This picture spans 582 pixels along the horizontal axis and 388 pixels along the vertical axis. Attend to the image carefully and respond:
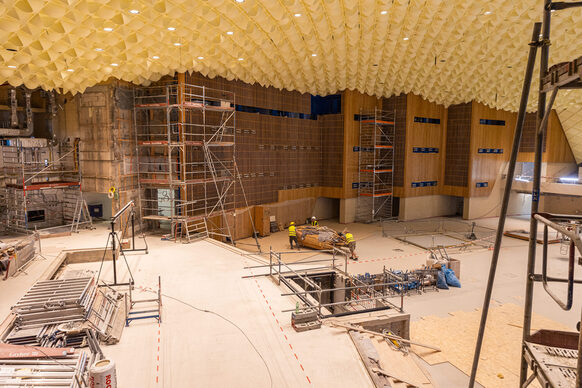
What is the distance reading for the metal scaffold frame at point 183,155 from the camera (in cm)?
1623

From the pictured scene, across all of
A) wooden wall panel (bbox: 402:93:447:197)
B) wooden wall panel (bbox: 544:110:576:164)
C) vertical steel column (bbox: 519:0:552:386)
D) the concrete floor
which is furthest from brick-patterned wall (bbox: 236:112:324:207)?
vertical steel column (bbox: 519:0:552:386)

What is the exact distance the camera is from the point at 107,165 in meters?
16.0

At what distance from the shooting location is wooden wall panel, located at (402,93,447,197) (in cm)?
2614

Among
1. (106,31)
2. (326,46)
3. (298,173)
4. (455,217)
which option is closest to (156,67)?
(106,31)

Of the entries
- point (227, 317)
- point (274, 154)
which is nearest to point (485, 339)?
point (227, 317)

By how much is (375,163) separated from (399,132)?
102 inches

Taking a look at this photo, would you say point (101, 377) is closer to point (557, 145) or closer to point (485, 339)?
point (485, 339)

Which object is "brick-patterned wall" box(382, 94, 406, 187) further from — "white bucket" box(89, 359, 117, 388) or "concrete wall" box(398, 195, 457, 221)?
"white bucket" box(89, 359, 117, 388)

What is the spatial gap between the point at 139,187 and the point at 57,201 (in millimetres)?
3519

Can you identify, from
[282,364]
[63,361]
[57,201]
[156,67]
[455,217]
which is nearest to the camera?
[63,361]

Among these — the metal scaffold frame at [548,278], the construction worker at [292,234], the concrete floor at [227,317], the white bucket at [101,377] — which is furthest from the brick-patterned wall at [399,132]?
the white bucket at [101,377]

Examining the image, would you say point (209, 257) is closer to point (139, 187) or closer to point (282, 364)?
point (139, 187)

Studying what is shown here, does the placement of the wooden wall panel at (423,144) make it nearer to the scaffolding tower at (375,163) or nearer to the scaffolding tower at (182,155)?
the scaffolding tower at (375,163)

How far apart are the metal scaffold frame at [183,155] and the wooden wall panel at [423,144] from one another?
12.9m
